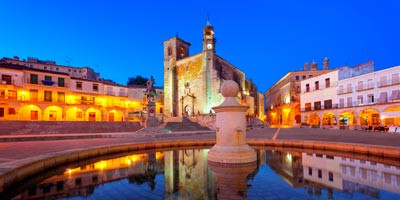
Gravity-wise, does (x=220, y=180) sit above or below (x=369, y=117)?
A: below

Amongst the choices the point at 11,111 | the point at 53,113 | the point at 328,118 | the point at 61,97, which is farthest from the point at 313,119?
the point at 11,111

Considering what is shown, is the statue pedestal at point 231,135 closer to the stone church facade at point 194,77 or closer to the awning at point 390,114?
the awning at point 390,114

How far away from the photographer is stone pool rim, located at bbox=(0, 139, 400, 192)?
4.97 m

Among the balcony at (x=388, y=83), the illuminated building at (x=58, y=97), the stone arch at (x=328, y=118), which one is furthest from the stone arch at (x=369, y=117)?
the illuminated building at (x=58, y=97)

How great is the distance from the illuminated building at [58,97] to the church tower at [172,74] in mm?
6080

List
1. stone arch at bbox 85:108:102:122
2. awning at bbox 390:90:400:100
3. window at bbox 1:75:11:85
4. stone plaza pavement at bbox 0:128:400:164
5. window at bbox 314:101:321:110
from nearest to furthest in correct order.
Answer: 1. stone plaza pavement at bbox 0:128:400:164
2. awning at bbox 390:90:400:100
3. window at bbox 1:75:11:85
4. window at bbox 314:101:321:110
5. stone arch at bbox 85:108:102:122

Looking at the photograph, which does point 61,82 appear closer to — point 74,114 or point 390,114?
point 74,114

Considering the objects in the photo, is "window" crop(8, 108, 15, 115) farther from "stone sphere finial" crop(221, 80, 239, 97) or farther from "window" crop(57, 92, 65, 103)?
"stone sphere finial" crop(221, 80, 239, 97)

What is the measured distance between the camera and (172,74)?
4428 cm

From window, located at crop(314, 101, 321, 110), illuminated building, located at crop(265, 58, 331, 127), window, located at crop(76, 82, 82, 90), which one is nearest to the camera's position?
window, located at crop(76, 82, 82, 90)

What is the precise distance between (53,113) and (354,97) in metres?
45.2

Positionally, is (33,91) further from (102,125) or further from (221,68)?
(221,68)

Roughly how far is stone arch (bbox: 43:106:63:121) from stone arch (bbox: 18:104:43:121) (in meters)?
0.82

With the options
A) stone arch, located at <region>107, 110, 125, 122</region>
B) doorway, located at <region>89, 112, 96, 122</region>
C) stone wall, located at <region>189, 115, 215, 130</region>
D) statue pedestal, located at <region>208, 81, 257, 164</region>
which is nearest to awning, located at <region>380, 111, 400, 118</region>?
stone wall, located at <region>189, 115, 215, 130</region>
